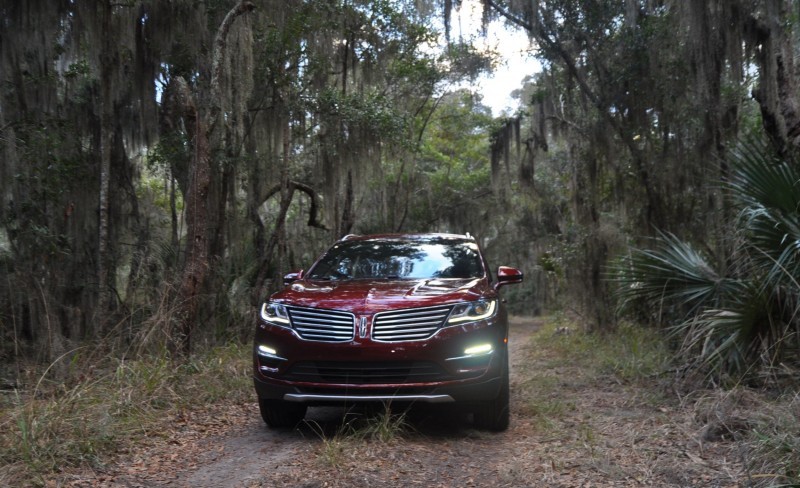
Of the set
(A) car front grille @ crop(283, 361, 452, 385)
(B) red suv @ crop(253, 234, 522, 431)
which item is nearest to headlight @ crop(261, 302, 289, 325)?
(B) red suv @ crop(253, 234, 522, 431)

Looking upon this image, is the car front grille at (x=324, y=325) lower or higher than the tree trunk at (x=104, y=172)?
lower

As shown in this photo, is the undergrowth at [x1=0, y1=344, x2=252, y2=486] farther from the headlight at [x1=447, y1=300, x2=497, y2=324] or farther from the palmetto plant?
the palmetto plant

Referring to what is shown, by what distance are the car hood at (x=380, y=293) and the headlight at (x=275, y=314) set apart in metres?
0.06

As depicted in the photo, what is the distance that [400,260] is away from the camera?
6516mm

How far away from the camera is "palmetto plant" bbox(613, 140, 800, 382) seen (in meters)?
5.66

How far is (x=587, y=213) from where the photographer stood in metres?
15.0

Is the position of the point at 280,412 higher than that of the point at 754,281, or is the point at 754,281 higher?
the point at 754,281

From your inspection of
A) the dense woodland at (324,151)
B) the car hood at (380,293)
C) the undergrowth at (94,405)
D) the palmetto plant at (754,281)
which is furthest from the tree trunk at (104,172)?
the palmetto plant at (754,281)

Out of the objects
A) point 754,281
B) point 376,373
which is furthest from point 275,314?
point 754,281

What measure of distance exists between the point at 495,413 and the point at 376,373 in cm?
116

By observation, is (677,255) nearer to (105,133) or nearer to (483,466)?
(483,466)

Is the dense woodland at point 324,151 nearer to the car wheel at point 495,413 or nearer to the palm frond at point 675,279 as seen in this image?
the palm frond at point 675,279

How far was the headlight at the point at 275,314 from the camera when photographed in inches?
214

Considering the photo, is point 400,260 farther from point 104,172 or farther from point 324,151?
point 324,151
